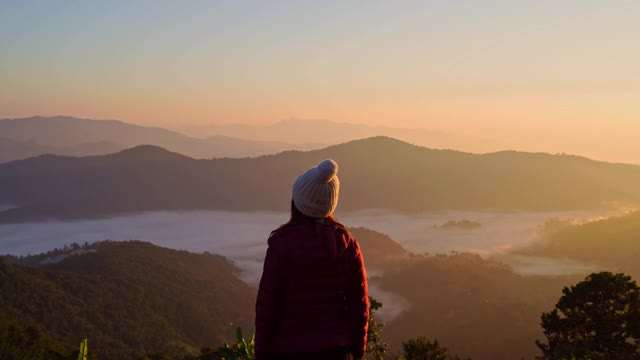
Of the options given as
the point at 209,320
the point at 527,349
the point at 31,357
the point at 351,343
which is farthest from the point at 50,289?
the point at 351,343

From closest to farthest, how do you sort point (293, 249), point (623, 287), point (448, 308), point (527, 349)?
point (293, 249) → point (623, 287) → point (527, 349) → point (448, 308)

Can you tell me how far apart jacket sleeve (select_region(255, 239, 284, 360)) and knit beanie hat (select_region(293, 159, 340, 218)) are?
467 mm

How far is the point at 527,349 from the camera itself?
127m

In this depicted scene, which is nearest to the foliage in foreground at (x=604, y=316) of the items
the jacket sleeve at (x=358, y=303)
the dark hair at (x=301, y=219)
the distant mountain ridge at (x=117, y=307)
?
the jacket sleeve at (x=358, y=303)

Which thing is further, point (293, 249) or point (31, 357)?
point (31, 357)

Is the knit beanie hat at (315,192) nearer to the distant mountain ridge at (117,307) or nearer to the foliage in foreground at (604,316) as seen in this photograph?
the foliage in foreground at (604,316)

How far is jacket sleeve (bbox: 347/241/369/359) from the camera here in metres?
4.51

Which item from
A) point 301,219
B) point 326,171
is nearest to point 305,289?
point 301,219

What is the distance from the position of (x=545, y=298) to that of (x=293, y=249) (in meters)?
212

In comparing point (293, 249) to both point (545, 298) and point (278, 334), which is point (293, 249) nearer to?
point (278, 334)

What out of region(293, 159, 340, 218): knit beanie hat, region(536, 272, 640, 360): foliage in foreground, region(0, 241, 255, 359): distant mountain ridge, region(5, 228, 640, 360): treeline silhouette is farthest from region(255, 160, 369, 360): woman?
region(0, 241, 255, 359): distant mountain ridge

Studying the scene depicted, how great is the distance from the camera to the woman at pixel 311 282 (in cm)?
418

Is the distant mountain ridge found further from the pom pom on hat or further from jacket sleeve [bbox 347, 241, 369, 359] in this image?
the pom pom on hat

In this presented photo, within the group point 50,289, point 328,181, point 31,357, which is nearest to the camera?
point 328,181
